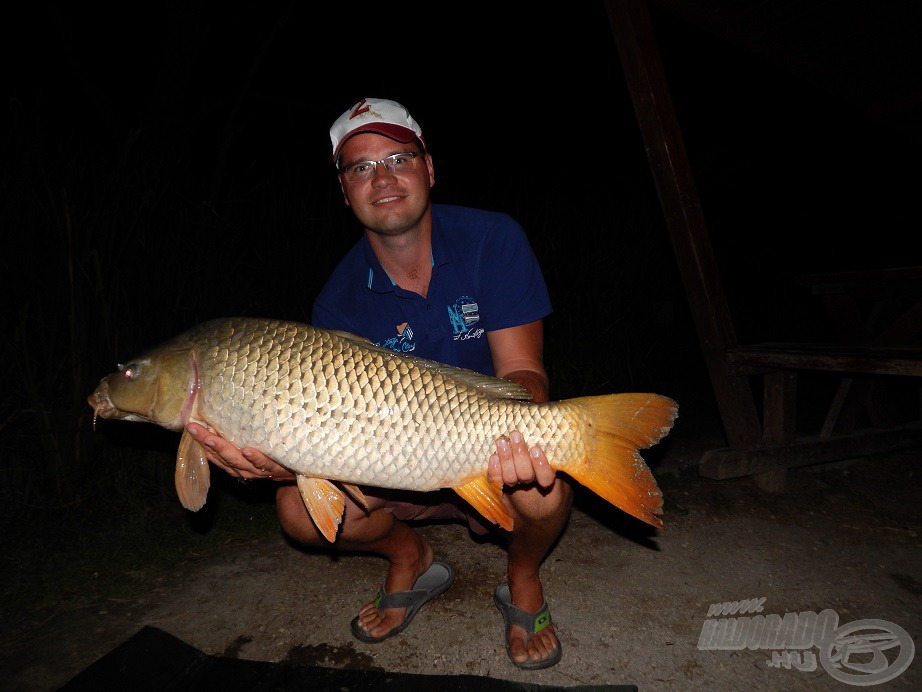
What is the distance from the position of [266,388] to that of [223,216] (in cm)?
227

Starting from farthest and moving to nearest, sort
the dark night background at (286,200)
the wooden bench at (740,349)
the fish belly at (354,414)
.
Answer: the dark night background at (286,200) < the wooden bench at (740,349) < the fish belly at (354,414)

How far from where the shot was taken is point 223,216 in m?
3.23

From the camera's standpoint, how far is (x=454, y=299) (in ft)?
6.14

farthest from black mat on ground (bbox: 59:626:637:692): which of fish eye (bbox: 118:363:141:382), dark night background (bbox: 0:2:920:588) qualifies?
dark night background (bbox: 0:2:920:588)

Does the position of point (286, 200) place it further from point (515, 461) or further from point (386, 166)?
point (515, 461)

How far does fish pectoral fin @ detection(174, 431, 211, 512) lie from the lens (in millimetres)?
1443

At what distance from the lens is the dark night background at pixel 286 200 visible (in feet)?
8.16

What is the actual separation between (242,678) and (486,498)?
802mm

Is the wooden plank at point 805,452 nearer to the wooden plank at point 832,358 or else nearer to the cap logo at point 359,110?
the wooden plank at point 832,358

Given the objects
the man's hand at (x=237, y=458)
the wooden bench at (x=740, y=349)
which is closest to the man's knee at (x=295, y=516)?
the man's hand at (x=237, y=458)

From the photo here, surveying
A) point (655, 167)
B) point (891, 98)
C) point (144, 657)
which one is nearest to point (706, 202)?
point (891, 98)

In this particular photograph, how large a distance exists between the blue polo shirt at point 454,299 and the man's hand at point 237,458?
582 mm

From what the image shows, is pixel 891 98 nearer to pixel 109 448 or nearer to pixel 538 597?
pixel 538 597

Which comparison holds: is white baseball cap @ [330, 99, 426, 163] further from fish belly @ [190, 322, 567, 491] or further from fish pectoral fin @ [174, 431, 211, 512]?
fish pectoral fin @ [174, 431, 211, 512]
